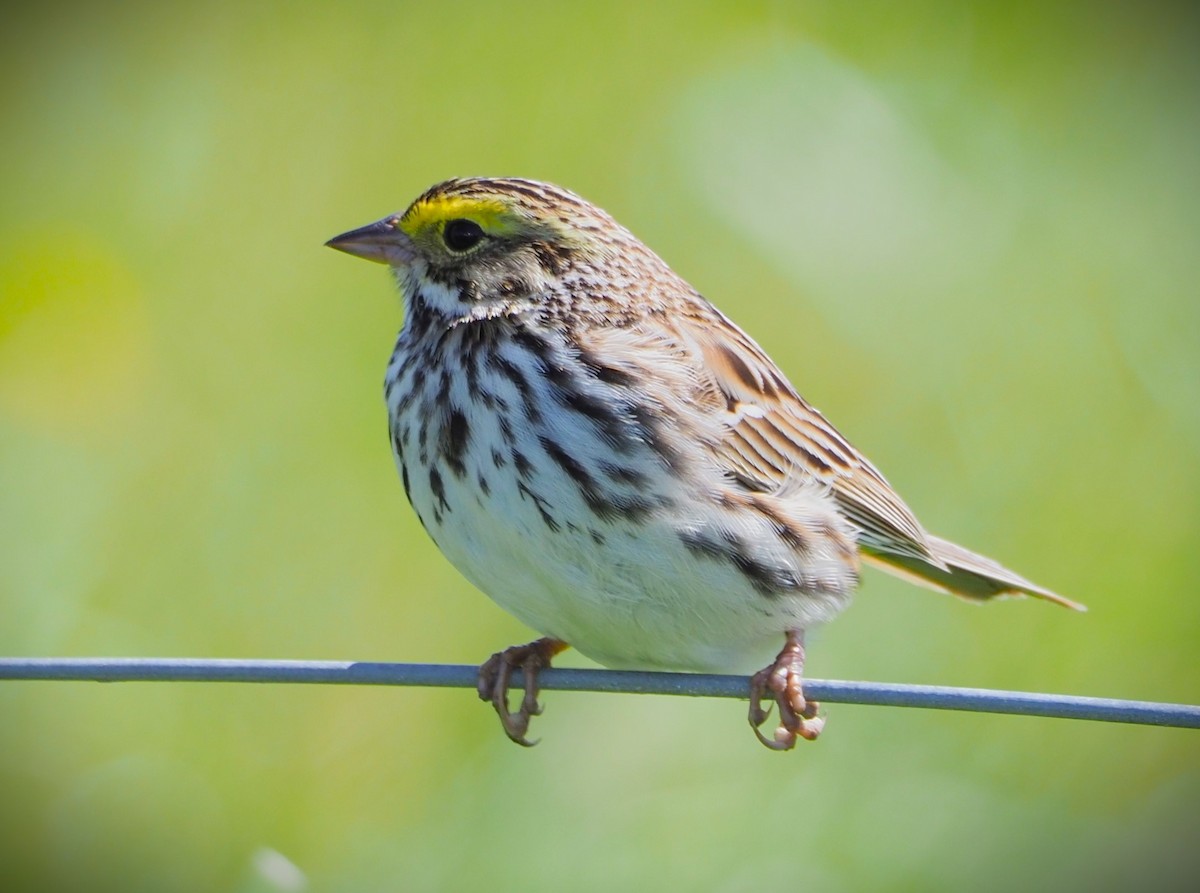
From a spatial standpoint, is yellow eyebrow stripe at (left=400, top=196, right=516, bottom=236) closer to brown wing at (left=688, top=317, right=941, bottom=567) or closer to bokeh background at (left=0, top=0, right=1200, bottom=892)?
brown wing at (left=688, top=317, right=941, bottom=567)

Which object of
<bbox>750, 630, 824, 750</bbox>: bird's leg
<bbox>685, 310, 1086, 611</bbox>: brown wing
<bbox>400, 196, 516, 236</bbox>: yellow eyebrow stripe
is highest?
<bbox>400, 196, 516, 236</bbox>: yellow eyebrow stripe

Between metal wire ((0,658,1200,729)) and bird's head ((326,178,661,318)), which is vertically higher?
bird's head ((326,178,661,318))

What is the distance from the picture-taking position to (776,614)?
3900 mm

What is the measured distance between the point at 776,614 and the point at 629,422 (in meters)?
0.59

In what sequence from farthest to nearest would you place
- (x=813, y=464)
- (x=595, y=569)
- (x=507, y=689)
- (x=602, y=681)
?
(x=813, y=464)
(x=507, y=689)
(x=595, y=569)
(x=602, y=681)

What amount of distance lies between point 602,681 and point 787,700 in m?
0.84

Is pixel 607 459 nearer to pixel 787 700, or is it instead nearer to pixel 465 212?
pixel 787 700

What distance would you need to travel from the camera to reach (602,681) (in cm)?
317

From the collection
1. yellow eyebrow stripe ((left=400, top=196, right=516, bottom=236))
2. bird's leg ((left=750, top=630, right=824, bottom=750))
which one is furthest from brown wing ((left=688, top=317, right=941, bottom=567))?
yellow eyebrow stripe ((left=400, top=196, right=516, bottom=236))

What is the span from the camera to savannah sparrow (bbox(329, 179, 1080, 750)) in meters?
3.64

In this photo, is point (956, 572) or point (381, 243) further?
→ point (956, 572)

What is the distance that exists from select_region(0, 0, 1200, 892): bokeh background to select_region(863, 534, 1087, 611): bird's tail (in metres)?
0.62

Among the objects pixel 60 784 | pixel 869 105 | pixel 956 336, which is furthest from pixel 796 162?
pixel 60 784

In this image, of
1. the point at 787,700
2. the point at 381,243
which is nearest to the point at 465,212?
the point at 381,243
